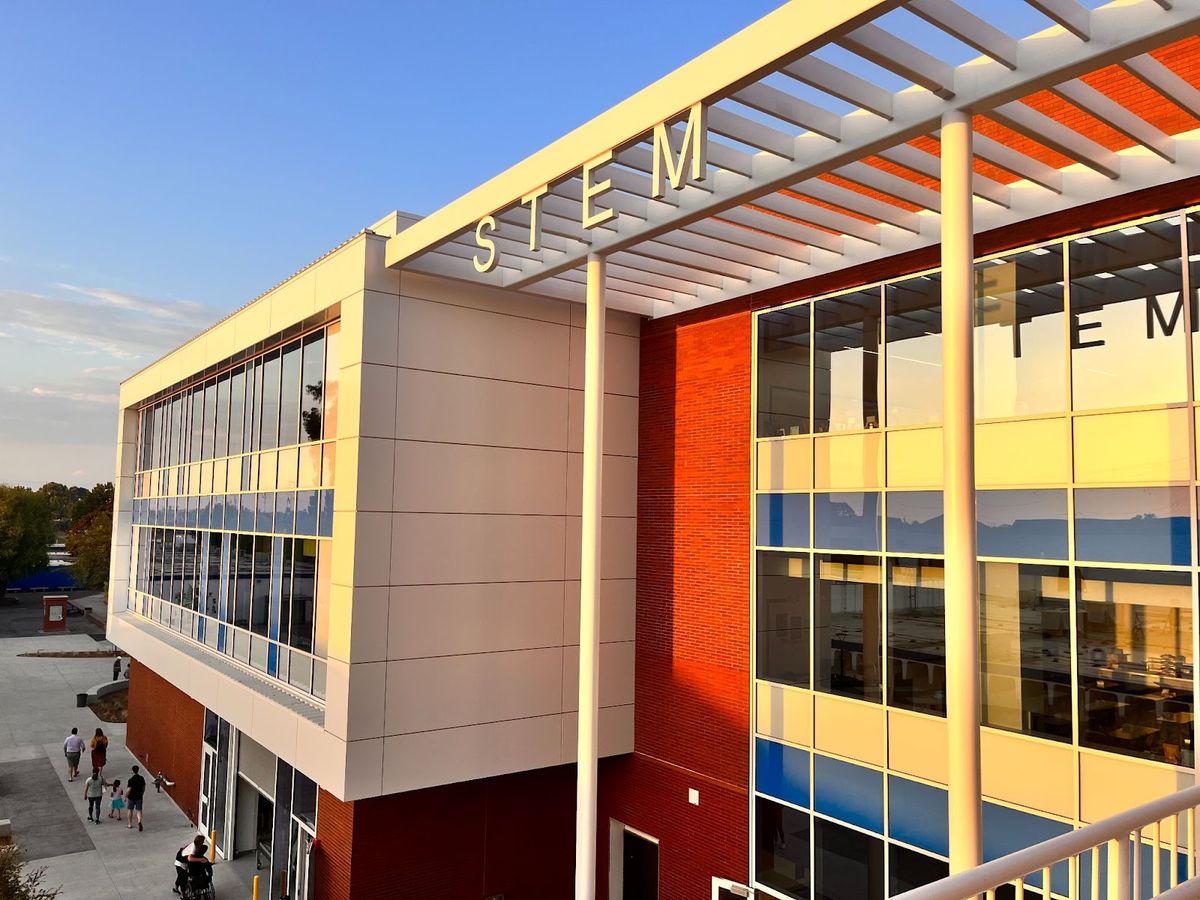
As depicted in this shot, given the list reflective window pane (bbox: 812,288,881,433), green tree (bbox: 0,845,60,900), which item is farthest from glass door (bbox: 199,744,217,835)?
reflective window pane (bbox: 812,288,881,433)

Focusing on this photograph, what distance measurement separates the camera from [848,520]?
11773 millimetres

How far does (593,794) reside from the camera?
39.6 ft

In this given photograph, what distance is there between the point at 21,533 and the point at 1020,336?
80.3 m

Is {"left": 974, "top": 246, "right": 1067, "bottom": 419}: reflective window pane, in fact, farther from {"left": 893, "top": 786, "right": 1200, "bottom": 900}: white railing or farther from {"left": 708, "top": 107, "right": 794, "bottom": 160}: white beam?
{"left": 893, "top": 786, "right": 1200, "bottom": 900}: white railing

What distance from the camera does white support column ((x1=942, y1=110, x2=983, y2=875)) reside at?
7.02 meters

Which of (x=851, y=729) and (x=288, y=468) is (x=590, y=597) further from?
(x=288, y=468)

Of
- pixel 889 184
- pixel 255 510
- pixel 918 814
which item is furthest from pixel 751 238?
pixel 255 510

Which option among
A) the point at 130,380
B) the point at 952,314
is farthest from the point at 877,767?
the point at 130,380

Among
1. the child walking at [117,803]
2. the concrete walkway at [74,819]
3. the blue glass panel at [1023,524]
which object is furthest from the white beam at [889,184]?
the child walking at [117,803]

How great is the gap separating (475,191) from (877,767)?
8813 mm

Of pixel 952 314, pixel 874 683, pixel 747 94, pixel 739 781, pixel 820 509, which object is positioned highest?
pixel 747 94

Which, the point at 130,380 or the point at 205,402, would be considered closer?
the point at 205,402

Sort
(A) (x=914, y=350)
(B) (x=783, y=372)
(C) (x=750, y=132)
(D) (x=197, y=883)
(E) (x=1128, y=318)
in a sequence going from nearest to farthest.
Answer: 1. (C) (x=750, y=132)
2. (E) (x=1128, y=318)
3. (A) (x=914, y=350)
4. (B) (x=783, y=372)
5. (D) (x=197, y=883)

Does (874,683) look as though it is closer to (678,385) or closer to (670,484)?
(670,484)
